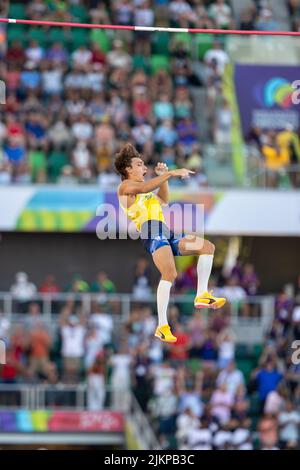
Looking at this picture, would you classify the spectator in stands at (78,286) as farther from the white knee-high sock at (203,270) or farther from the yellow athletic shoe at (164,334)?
the yellow athletic shoe at (164,334)

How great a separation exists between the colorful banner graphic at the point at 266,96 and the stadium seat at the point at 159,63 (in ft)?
4.26

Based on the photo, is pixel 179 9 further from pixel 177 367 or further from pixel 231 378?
pixel 231 378

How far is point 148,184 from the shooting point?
15328 mm

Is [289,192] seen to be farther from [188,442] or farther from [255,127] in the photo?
[188,442]

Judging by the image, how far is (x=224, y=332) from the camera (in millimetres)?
25938

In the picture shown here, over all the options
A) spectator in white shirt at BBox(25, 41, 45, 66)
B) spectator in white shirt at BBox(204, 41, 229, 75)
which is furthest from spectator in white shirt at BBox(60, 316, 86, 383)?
spectator in white shirt at BBox(204, 41, 229, 75)

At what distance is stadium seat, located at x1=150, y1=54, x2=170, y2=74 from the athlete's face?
45.8ft

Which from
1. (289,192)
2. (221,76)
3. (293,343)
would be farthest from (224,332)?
(221,76)

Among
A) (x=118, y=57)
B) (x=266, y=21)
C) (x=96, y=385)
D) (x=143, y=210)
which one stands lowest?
(x=96, y=385)

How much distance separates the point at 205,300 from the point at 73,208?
1174 cm

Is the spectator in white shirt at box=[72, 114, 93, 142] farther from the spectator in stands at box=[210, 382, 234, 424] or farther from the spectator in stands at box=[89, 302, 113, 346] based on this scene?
the spectator in stands at box=[210, 382, 234, 424]

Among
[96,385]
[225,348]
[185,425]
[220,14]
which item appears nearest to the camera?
[185,425]

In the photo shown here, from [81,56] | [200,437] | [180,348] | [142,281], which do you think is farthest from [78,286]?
[81,56]

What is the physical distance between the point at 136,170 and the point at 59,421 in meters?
9.80
